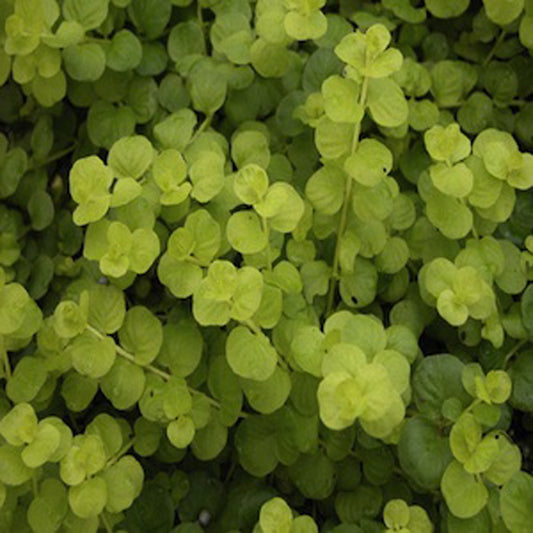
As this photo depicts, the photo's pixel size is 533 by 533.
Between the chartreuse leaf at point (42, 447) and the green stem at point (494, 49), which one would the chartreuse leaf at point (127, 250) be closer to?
the chartreuse leaf at point (42, 447)

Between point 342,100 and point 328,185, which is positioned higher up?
point 342,100

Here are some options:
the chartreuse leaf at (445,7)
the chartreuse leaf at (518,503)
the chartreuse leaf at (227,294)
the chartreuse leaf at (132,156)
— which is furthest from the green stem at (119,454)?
the chartreuse leaf at (445,7)

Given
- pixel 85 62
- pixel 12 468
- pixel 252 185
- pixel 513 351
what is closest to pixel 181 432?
pixel 12 468

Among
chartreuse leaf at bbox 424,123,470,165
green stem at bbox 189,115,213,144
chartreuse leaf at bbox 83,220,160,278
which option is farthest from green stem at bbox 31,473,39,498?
chartreuse leaf at bbox 424,123,470,165

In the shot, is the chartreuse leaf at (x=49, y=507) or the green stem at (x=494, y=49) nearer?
the chartreuse leaf at (x=49, y=507)

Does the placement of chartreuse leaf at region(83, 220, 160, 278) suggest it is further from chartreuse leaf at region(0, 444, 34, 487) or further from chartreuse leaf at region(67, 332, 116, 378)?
chartreuse leaf at region(0, 444, 34, 487)

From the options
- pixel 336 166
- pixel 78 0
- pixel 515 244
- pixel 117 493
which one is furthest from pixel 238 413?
pixel 78 0

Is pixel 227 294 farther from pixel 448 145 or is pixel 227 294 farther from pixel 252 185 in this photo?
pixel 448 145

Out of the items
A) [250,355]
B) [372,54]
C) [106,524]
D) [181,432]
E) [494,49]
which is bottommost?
[106,524]

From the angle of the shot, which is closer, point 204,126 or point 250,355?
point 250,355

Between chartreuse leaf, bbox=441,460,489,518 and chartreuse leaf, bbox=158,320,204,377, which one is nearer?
chartreuse leaf, bbox=441,460,489,518
